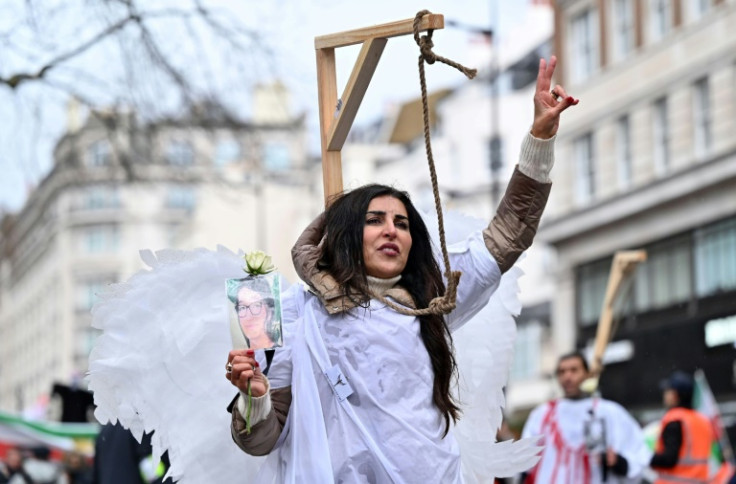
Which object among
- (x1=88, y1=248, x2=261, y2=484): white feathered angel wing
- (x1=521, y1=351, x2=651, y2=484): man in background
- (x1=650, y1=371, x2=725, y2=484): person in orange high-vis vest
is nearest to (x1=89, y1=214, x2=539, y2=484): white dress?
(x1=88, y1=248, x2=261, y2=484): white feathered angel wing

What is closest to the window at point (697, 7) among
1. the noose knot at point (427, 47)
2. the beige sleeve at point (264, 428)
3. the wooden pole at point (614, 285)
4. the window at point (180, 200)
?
the wooden pole at point (614, 285)

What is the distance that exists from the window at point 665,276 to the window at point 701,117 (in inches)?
76.5

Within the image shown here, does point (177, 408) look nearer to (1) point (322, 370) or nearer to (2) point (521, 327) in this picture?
(1) point (322, 370)

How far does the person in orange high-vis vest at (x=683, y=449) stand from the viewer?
465 inches

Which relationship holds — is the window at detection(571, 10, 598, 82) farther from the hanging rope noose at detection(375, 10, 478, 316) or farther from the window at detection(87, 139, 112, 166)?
the hanging rope noose at detection(375, 10, 478, 316)

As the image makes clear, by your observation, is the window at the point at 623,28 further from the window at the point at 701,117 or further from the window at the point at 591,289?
the window at the point at 591,289

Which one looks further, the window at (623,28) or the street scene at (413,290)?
the window at (623,28)

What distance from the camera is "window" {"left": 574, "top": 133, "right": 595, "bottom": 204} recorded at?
3700 centimetres

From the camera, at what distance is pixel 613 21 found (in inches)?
1401

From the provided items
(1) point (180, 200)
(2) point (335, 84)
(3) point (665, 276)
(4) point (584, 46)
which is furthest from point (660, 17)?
(1) point (180, 200)

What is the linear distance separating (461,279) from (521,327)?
4887 cm

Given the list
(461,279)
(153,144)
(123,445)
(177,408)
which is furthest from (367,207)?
(153,144)

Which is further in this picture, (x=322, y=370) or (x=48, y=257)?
(x=48, y=257)

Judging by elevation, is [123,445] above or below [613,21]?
below
